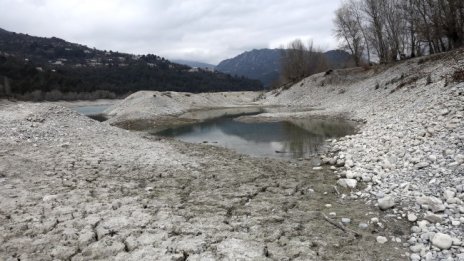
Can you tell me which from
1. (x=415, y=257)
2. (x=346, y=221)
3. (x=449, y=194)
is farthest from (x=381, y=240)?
(x=449, y=194)

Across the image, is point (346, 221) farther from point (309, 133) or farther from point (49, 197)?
point (309, 133)

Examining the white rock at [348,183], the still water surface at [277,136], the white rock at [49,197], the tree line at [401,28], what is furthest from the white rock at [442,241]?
the tree line at [401,28]

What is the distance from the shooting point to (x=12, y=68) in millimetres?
118688

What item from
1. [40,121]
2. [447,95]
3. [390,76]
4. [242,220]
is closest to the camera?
[242,220]

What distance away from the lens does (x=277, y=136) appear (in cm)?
2319

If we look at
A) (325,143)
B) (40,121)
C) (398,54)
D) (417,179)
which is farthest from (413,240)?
(398,54)

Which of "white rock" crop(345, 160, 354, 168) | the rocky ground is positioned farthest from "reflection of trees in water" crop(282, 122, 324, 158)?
"white rock" crop(345, 160, 354, 168)

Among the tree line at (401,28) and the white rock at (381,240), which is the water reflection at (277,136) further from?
the tree line at (401,28)

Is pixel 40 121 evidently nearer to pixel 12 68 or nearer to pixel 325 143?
pixel 325 143

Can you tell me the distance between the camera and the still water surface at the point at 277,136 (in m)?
18.3

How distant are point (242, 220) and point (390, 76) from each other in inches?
1359

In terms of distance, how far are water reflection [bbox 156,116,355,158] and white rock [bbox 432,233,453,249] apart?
32.3 ft

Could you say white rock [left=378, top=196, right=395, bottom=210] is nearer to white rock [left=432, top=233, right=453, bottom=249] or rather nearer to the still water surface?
white rock [left=432, top=233, right=453, bottom=249]

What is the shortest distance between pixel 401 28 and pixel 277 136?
32161mm
